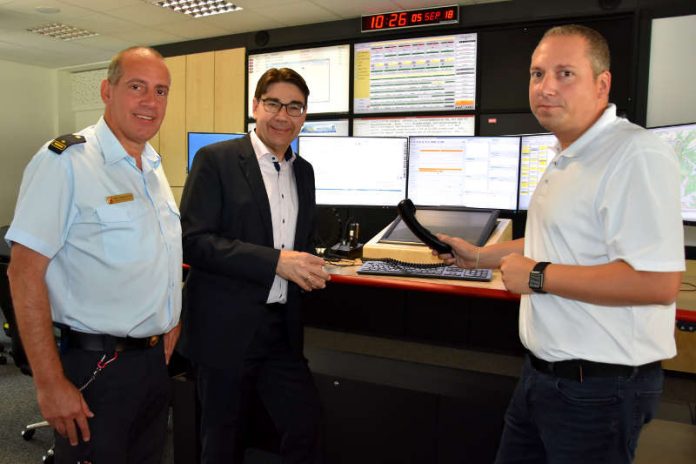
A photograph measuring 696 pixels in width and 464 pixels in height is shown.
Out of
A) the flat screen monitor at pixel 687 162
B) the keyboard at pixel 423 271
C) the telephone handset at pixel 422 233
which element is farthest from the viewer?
the flat screen monitor at pixel 687 162

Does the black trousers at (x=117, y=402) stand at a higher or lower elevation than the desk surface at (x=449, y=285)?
lower

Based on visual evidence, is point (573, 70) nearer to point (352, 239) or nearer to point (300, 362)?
point (300, 362)

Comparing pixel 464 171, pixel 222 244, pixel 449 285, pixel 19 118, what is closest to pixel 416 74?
pixel 464 171

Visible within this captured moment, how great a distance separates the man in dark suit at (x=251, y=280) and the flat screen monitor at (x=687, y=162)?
137 centimetres

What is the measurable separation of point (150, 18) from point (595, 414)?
525 centimetres

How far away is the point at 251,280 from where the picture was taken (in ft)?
5.03

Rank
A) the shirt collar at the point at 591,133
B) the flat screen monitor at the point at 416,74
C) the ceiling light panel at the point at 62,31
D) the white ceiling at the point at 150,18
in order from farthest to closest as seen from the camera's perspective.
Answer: the ceiling light panel at the point at 62,31
the white ceiling at the point at 150,18
the flat screen monitor at the point at 416,74
the shirt collar at the point at 591,133

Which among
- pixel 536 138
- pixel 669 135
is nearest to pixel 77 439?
pixel 536 138

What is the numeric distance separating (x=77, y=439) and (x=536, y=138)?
1.97 meters

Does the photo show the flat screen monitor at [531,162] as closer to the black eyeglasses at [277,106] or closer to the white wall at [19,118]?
the black eyeglasses at [277,106]

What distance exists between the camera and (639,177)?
992 millimetres

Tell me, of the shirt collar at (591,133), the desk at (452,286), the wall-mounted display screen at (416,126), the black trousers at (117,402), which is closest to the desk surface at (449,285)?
the desk at (452,286)

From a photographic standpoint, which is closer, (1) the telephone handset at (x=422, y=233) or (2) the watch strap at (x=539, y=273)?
(2) the watch strap at (x=539, y=273)

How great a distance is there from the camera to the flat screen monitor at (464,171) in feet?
7.54
